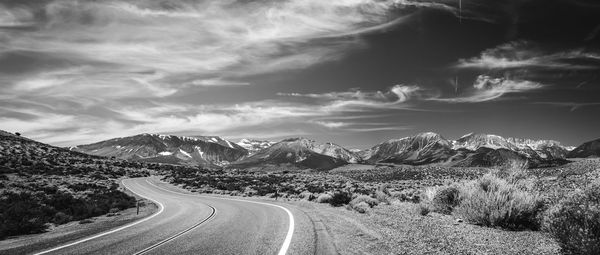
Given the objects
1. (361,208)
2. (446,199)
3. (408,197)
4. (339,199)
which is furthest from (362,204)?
(408,197)

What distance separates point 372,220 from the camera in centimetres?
1422

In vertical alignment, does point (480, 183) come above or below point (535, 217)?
above

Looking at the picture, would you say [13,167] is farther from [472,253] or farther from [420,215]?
[472,253]

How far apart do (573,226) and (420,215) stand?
25.6 ft

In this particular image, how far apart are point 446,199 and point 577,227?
27.5 ft

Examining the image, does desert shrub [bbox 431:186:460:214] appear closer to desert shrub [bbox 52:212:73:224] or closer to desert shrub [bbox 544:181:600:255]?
desert shrub [bbox 544:181:600:255]

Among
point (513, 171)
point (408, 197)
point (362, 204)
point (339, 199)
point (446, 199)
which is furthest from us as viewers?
point (408, 197)

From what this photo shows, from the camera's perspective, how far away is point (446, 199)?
1495cm

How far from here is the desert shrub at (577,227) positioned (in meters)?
6.13

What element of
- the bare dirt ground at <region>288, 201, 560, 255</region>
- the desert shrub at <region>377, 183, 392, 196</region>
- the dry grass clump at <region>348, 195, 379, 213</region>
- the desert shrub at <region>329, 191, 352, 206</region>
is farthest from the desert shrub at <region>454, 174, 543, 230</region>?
the desert shrub at <region>377, 183, 392, 196</region>

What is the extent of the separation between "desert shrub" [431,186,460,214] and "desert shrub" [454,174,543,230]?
2420 millimetres

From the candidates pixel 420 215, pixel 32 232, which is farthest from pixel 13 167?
pixel 420 215

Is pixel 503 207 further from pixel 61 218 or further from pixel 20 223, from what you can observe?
pixel 61 218

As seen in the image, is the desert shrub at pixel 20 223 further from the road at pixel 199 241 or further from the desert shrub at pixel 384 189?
the desert shrub at pixel 384 189
